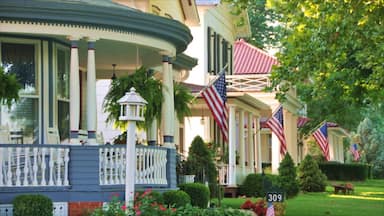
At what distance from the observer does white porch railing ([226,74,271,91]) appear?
33.6m

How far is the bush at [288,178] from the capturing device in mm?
30539

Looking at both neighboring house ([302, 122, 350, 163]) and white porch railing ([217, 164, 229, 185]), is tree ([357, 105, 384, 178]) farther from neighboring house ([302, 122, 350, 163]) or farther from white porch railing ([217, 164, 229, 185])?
white porch railing ([217, 164, 229, 185])

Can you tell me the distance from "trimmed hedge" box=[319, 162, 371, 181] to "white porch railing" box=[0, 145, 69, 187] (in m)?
40.4

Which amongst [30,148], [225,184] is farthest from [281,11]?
[225,184]

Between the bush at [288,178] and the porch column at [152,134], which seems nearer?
the porch column at [152,134]

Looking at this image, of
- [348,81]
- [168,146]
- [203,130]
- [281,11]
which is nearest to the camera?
[168,146]

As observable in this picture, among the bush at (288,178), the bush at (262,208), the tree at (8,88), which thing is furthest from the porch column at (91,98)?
the bush at (288,178)

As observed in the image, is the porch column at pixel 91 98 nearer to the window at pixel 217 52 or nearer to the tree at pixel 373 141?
the window at pixel 217 52

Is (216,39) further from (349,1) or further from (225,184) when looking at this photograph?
(349,1)

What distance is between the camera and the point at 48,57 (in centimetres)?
1702

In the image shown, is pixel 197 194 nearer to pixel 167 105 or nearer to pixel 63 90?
pixel 167 105

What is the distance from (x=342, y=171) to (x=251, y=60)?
18585 millimetres

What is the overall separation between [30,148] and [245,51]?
26755mm

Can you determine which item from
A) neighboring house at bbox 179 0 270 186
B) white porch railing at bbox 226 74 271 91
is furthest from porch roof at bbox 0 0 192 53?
white porch railing at bbox 226 74 271 91
